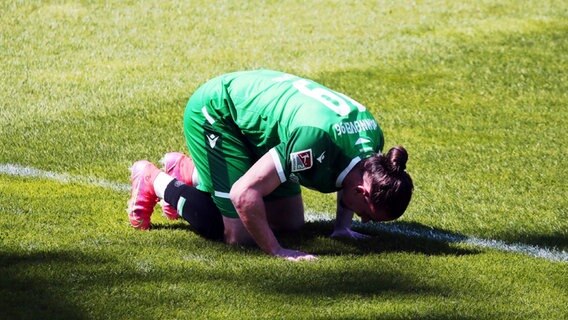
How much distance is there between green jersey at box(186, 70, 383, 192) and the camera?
228 inches

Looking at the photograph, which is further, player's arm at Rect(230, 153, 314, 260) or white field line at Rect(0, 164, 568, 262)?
white field line at Rect(0, 164, 568, 262)

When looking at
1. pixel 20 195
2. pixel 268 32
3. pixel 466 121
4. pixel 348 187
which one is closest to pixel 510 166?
pixel 466 121

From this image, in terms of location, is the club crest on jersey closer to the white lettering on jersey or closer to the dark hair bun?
the white lettering on jersey

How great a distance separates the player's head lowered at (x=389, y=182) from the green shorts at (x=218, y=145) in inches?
35.6

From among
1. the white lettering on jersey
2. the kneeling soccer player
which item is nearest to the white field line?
the kneeling soccer player

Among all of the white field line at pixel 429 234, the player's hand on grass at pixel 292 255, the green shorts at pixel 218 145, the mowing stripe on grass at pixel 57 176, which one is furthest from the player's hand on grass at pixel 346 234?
the mowing stripe on grass at pixel 57 176

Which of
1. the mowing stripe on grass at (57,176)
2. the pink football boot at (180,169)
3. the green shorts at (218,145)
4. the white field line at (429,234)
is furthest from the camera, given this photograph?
the mowing stripe on grass at (57,176)

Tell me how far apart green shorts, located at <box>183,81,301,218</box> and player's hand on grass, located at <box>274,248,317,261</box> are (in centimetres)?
44

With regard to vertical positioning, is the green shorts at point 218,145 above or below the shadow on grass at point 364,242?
above

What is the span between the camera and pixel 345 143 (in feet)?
19.3

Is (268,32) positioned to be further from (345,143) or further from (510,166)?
(345,143)

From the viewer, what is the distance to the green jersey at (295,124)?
579 cm

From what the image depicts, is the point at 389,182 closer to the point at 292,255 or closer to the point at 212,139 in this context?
the point at 292,255

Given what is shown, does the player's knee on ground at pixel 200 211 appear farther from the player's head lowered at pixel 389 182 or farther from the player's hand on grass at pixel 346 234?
the player's head lowered at pixel 389 182
